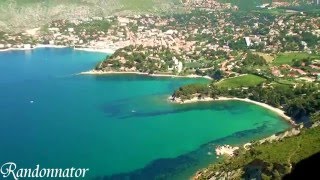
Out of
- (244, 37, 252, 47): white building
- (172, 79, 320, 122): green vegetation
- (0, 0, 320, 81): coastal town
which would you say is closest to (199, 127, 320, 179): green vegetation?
(172, 79, 320, 122): green vegetation

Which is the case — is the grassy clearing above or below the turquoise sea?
above

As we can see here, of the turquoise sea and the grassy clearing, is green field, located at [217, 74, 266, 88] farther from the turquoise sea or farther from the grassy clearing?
the grassy clearing

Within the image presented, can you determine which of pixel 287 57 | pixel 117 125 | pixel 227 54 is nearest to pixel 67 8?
pixel 227 54

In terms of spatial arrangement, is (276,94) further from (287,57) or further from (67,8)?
(67,8)

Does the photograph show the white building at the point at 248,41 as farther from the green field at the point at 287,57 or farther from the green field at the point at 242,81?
the green field at the point at 242,81

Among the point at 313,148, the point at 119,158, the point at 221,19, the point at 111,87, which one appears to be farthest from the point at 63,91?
the point at 221,19

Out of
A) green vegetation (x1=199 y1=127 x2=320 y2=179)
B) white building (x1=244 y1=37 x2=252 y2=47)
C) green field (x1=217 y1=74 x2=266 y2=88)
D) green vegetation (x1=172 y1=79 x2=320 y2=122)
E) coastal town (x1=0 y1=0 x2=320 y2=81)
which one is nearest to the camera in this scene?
green vegetation (x1=199 y1=127 x2=320 y2=179)
